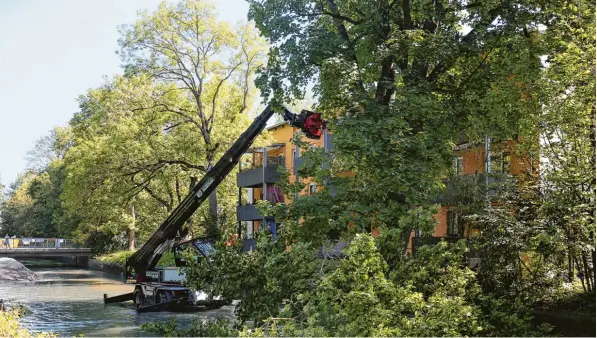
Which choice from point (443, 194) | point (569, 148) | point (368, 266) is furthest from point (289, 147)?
point (368, 266)

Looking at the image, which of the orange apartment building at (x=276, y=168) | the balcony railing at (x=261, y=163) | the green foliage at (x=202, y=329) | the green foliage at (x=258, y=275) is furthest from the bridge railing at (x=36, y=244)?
the green foliage at (x=258, y=275)

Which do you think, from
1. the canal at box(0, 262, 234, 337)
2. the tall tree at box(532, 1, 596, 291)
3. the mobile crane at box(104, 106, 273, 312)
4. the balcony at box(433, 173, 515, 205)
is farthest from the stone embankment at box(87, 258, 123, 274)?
the tall tree at box(532, 1, 596, 291)

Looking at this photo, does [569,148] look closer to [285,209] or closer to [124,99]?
[285,209]

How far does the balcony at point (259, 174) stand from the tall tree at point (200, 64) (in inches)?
138

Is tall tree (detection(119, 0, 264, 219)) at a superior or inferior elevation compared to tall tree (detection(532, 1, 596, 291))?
superior

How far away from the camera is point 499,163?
22984mm

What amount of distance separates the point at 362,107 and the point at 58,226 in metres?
52.4

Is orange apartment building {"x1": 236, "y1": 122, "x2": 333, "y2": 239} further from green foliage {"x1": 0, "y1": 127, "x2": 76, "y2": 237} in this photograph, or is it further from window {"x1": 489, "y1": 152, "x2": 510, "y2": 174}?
green foliage {"x1": 0, "y1": 127, "x2": 76, "y2": 237}

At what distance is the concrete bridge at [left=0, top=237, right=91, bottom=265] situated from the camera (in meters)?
53.3

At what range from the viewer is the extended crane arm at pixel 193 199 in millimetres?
20406

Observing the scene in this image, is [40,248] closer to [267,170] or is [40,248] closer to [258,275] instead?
[267,170]

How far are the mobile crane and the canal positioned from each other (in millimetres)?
507

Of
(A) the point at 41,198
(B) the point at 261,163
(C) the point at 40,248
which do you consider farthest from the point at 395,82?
(A) the point at 41,198

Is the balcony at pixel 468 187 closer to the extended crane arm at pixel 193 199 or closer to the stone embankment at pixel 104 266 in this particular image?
the extended crane arm at pixel 193 199
